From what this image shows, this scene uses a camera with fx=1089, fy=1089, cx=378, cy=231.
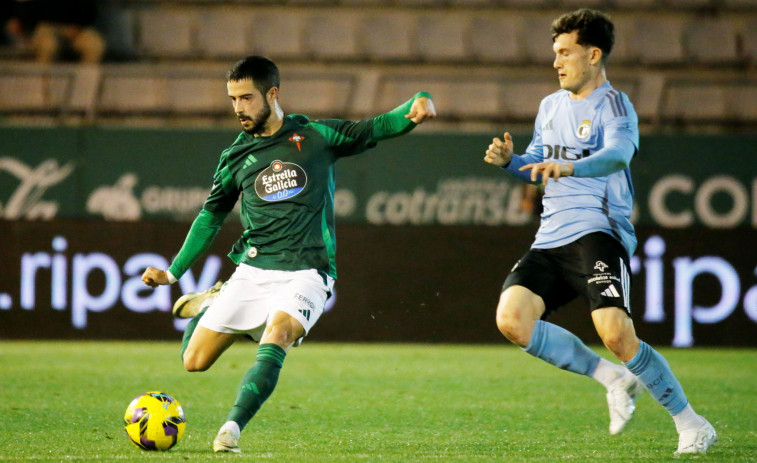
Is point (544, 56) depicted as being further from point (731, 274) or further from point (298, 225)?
point (298, 225)

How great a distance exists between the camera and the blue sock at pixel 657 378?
16.0 ft

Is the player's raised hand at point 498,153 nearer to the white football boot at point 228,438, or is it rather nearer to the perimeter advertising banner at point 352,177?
the white football boot at point 228,438

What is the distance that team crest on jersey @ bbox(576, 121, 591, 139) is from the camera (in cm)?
507

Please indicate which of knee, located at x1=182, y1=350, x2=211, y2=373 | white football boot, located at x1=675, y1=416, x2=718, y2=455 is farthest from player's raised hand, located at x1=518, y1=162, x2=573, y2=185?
knee, located at x1=182, y1=350, x2=211, y2=373

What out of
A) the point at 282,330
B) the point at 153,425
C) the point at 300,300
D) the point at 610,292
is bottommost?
the point at 153,425

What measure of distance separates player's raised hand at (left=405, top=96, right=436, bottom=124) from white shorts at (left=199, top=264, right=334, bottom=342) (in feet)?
2.84

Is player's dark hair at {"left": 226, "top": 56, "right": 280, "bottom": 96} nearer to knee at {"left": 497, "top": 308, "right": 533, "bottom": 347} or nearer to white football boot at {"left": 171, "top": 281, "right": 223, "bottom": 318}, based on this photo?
white football boot at {"left": 171, "top": 281, "right": 223, "bottom": 318}

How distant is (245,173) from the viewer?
5.29 metres

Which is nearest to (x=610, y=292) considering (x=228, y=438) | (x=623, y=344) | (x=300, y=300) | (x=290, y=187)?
(x=623, y=344)

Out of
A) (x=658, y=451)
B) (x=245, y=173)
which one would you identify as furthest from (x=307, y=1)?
(x=658, y=451)

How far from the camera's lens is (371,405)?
672 centimetres

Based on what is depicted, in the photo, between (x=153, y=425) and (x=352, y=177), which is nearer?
(x=153, y=425)

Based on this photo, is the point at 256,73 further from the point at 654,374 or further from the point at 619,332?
the point at 654,374

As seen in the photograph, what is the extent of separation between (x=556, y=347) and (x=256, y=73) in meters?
1.92
